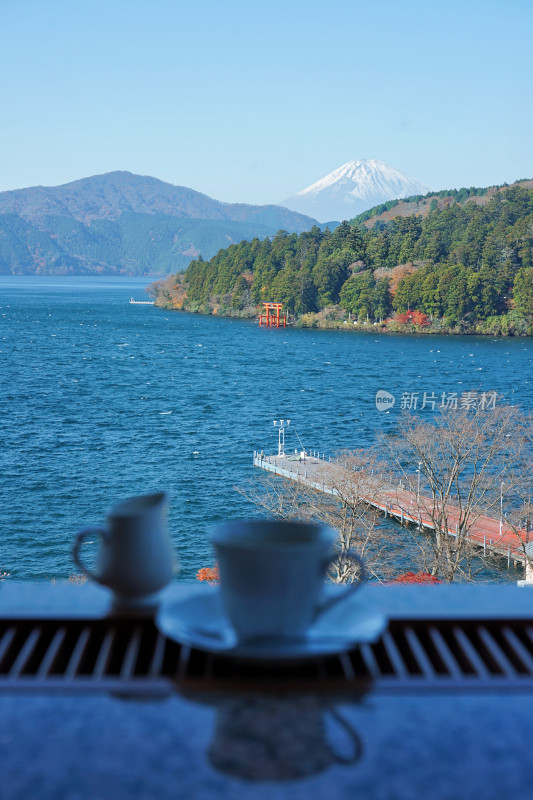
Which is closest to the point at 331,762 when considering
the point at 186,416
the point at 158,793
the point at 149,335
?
the point at 158,793

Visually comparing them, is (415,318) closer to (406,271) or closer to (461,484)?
(406,271)

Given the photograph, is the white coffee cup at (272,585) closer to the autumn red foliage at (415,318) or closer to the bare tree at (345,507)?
the bare tree at (345,507)

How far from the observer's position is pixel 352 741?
797 mm

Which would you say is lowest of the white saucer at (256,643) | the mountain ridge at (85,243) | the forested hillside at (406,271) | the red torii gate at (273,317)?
the red torii gate at (273,317)

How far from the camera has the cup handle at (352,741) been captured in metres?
0.76

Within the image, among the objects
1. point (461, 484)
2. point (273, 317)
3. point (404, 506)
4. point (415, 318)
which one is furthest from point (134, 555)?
point (273, 317)

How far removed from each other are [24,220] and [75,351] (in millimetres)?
140117

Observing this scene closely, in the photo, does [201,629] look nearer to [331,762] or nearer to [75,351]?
[331,762]

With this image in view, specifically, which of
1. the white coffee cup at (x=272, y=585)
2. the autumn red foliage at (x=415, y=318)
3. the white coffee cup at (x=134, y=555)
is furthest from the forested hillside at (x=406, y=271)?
the white coffee cup at (x=272, y=585)

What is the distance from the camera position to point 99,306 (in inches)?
3661

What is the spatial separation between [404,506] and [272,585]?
19.7 m

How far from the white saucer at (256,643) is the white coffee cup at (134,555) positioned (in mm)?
43

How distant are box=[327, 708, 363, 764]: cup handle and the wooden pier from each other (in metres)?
15.6

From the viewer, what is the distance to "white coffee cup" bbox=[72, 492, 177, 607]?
1075 mm
